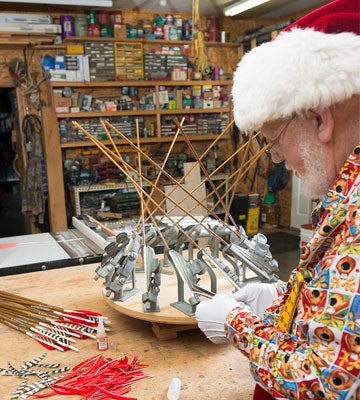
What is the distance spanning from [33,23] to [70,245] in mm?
3584

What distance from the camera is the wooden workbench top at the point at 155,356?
1195 millimetres

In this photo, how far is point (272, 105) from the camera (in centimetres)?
84

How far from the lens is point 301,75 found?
801mm

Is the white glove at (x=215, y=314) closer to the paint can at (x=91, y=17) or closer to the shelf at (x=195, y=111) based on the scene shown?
the shelf at (x=195, y=111)

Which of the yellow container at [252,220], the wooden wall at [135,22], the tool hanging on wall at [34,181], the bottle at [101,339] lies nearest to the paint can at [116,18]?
the wooden wall at [135,22]

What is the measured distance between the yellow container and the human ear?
536 centimetres

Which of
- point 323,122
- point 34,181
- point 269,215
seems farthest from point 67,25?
point 323,122

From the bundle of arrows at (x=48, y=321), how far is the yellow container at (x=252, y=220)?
15.5 ft

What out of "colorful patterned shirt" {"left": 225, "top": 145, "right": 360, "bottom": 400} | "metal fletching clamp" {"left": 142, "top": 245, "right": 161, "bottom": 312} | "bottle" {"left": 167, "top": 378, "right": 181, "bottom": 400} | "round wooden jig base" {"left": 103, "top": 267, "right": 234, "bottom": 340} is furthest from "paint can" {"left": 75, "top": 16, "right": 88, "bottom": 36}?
"colorful patterned shirt" {"left": 225, "top": 145, "right": 360, "bottom": 400}

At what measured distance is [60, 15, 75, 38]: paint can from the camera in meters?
5.15

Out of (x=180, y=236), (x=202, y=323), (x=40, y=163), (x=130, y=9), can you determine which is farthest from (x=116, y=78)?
(x=202, y=323)

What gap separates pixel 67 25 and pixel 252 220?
378 centimetres

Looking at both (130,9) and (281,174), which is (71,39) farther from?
(281,174)

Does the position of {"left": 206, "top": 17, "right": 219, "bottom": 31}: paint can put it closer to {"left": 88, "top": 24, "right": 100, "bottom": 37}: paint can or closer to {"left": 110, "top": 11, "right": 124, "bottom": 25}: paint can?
{"left": 110, "top": 11, "right": 124, "bottom": 25}: paint can
